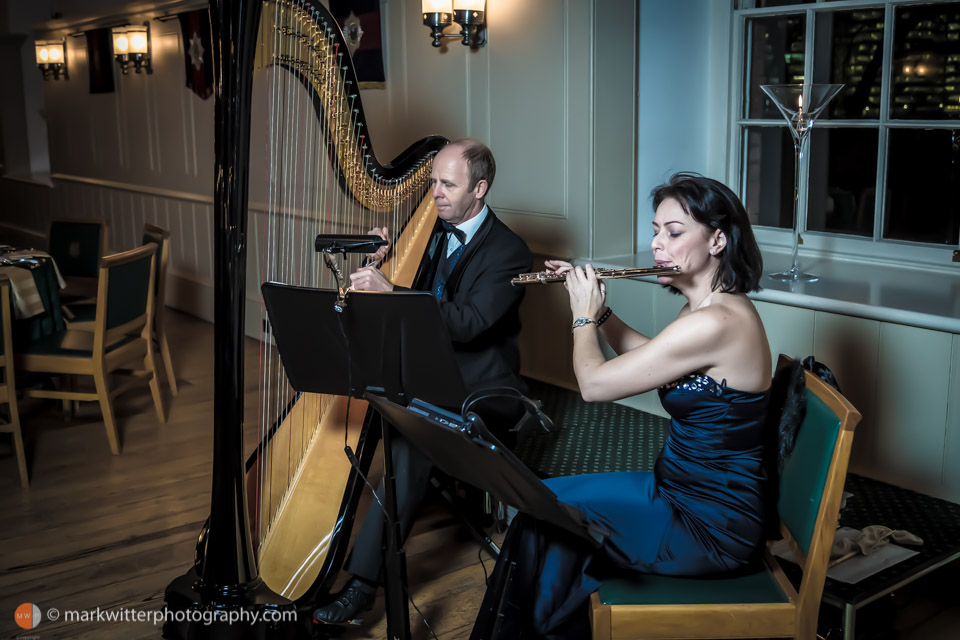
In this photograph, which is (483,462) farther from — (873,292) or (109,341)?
(109,341)

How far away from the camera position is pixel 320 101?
2.41 m

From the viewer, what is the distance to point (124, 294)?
3893mm

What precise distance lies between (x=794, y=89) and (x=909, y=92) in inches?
17.9

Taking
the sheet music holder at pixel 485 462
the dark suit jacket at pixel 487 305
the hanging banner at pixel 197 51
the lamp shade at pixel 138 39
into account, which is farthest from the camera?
the lamp shade at pixel 138 39

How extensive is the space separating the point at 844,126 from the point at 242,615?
2.56 meters

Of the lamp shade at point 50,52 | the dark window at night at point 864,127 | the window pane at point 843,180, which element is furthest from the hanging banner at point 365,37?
the lamp shade at point 50,52

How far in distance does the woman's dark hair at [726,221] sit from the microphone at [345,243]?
2.09ft

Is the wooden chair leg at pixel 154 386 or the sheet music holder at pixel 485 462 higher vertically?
the sheet music holder at pixel 485 462

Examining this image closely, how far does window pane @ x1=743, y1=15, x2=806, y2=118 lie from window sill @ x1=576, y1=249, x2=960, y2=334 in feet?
1.95

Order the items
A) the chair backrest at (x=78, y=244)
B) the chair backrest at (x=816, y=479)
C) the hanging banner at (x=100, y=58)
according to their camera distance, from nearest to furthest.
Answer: the chair backrest at (x=816, y=479) → the chair backrest at (x=78, y=244) → the hanging banner at (x=100, y=58)

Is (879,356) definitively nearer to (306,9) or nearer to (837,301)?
(837,301)

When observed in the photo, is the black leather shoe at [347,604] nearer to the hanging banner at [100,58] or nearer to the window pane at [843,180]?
the window pane at [843,180]

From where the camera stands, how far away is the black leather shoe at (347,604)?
2443 millimetres

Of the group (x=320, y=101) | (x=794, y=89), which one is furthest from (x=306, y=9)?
(x=794, y=89)
